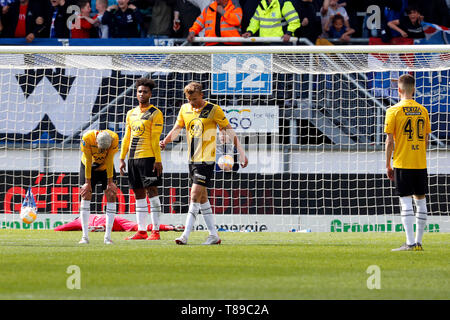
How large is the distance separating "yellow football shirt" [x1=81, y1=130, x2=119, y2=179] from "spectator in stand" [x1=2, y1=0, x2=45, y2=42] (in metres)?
8.53

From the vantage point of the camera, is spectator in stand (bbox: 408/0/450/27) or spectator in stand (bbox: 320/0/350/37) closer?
spectator in stand (bbox: 320/0/350/37)

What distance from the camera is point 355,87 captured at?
53.1ft

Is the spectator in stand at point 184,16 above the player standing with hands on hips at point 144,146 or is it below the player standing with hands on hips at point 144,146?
above

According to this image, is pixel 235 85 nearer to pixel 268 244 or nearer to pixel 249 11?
pixel 249 11

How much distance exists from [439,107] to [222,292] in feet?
36.3

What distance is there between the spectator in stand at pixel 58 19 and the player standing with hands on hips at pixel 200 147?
865cm

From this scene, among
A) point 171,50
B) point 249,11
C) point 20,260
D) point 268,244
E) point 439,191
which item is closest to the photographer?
point 20,260

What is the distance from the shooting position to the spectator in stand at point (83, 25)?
1848 centimetres

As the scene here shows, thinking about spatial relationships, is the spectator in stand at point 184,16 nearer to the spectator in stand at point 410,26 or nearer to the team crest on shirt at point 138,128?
the spectator in stand at point 410,26

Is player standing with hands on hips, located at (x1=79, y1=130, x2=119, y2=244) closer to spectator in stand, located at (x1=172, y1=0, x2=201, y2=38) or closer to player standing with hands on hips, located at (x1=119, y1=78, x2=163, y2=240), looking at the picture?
player standing with hands on hips, located at (x1=119, y1=78, x2=163, y2=240)

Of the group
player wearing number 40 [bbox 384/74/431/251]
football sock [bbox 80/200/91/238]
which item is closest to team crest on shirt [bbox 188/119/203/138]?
football sock [bbox 80/200/91/238]

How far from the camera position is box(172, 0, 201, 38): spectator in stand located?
18.5 meters

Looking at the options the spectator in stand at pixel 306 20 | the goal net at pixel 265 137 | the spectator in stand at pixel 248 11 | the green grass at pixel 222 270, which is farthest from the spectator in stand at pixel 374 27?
the green grass at pixel 222 270

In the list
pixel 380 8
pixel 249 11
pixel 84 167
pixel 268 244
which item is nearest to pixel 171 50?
pixel 84 167
